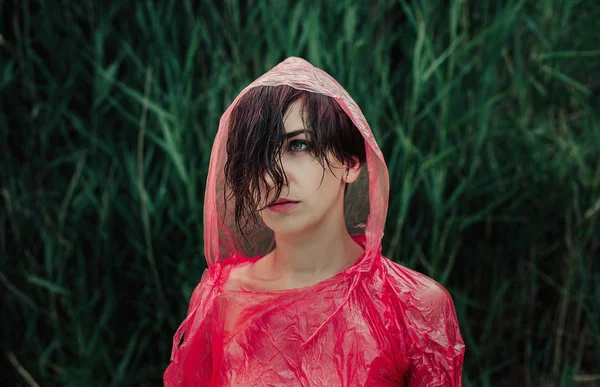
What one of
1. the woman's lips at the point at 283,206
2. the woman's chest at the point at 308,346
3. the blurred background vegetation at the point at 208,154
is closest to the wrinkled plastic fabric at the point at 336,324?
the woman's chest at the point at 308,346

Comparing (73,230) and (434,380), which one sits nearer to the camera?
(434,380)

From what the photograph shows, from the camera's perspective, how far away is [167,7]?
195 centimetres

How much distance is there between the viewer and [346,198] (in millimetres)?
1257

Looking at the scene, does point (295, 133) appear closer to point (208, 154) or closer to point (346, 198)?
point (346, 198)

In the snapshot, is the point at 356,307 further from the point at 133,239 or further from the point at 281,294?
the point at 133,239

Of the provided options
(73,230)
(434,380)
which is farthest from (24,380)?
(434,380)

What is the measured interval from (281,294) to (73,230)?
3.43ft

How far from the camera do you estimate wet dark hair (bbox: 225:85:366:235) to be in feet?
3.31

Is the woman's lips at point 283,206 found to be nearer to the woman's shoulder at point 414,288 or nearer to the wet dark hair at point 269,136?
the wet dark hair at point 269,136

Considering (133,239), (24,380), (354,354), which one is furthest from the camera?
(24,380)

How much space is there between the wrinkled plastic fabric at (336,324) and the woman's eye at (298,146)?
0.08m

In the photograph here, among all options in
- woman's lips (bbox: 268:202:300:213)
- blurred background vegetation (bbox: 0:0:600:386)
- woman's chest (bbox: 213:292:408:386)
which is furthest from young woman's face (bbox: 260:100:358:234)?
blurred background vegetation (bbox: 0:0:600:386)

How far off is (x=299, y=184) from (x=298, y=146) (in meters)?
0.06

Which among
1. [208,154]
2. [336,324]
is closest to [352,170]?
[336,324]
